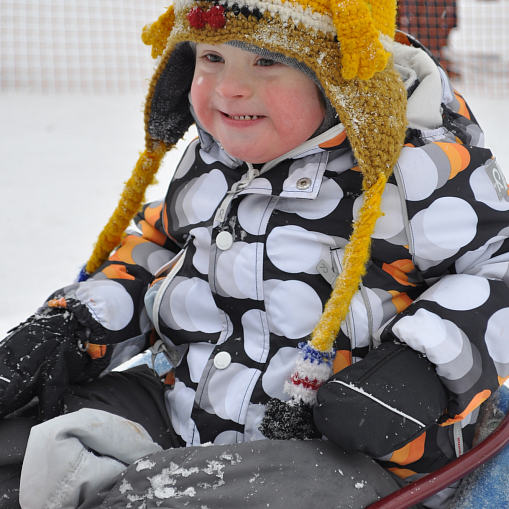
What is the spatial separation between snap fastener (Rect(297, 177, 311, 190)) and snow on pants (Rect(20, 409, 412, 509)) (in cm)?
38

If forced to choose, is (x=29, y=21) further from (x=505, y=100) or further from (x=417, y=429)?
(x=417, y=429)

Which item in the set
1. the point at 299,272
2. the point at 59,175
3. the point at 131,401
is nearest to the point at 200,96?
the point at 299,272

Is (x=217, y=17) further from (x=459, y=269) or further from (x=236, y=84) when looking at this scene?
(x=459, y=269)

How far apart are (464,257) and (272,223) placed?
30 cm

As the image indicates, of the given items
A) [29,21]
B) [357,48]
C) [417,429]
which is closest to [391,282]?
[417,429]

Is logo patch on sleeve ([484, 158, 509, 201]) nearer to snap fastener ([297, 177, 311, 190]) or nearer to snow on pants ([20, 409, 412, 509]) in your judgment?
snap fastener ([297, 177, 311, 190])

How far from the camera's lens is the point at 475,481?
84cm

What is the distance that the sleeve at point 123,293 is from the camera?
3.31 ft

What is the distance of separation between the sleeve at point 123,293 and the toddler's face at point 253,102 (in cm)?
31

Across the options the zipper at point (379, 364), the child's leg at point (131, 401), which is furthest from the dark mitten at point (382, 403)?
the child's leg at point (131, 401)

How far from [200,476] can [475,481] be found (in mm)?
402

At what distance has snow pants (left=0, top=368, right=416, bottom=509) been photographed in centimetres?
73

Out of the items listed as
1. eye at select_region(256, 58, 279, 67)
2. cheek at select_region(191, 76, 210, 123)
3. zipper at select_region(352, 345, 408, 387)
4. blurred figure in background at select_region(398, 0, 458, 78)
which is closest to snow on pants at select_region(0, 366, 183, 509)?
zipper at select_region(352, 345, 408, 387)

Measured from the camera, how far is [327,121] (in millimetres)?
917
